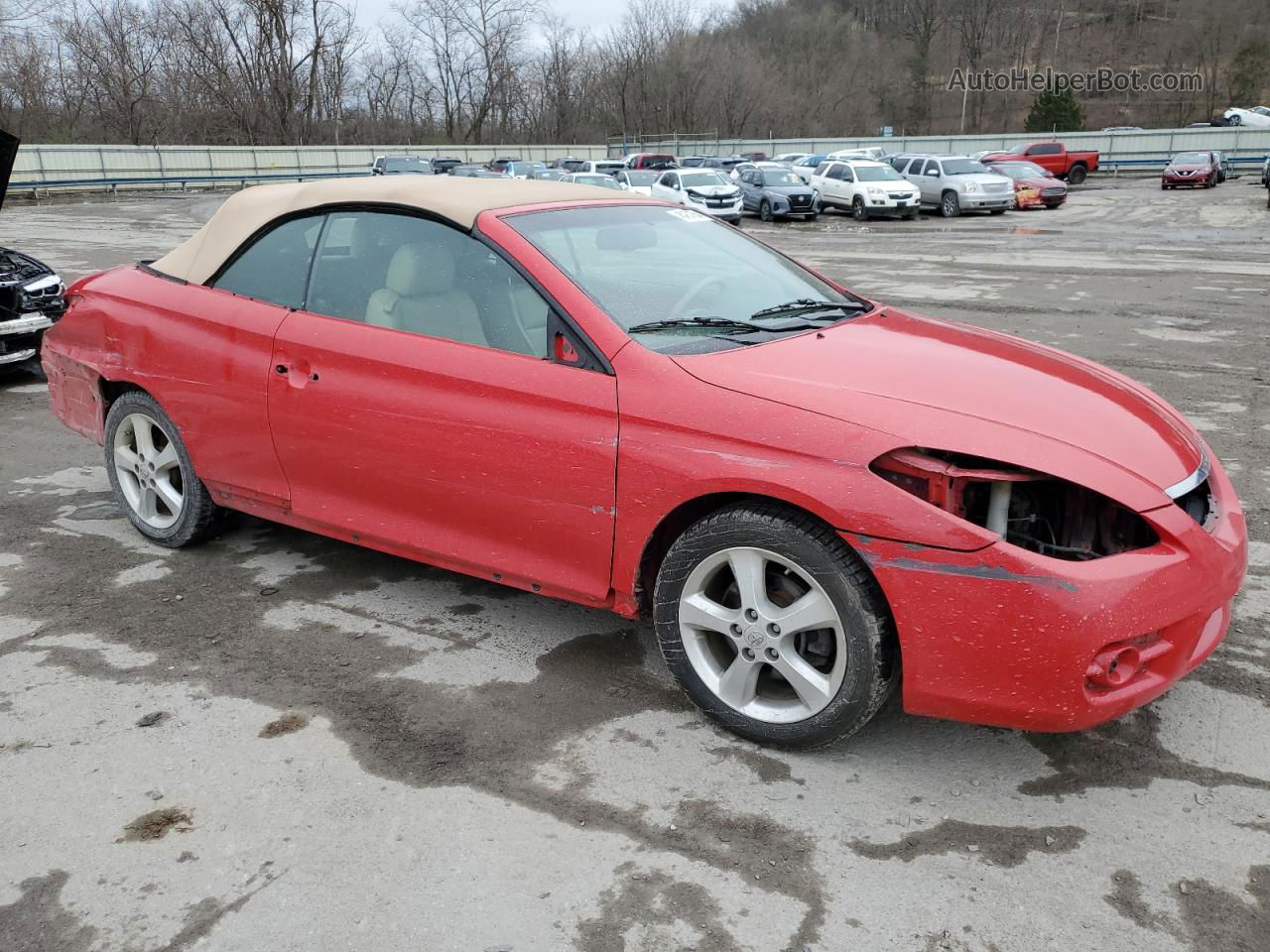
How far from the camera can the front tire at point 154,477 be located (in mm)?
4531

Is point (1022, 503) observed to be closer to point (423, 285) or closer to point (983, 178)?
point (423, 285)

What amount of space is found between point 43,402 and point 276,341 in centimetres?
493

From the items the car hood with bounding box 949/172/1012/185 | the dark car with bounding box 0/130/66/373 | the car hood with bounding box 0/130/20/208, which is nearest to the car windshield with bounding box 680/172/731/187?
the car hood with bounding box 949/172/1012/185

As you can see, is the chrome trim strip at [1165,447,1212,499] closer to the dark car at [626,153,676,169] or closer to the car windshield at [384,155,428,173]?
the car windshield at [384,155,428,173]

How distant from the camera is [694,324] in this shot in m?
3.46

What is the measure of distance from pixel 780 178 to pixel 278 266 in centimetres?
2578

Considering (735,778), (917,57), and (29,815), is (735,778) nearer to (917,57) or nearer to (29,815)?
(29,815)

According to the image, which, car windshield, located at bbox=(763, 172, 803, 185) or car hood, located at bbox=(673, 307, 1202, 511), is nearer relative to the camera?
car hood, located at bbox=(673, 307, 1202, 511)

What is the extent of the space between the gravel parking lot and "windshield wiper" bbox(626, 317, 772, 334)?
3.92 feet

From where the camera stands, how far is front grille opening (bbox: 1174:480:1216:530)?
116 inches

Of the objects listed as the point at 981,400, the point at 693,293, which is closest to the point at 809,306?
the point at 693,293

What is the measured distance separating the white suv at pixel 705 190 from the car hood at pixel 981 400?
948 inches

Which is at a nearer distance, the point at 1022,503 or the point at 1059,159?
the point at 1022,503

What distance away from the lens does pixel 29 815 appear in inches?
110
